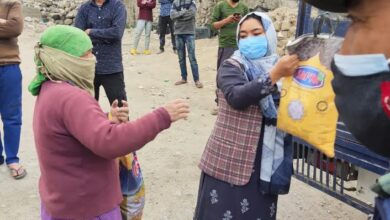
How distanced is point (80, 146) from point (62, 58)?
0.40 meters

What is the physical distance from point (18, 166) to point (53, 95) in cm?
270

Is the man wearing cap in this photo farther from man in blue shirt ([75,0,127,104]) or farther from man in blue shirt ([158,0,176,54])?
man in blue shirt ([158,0,176,54])

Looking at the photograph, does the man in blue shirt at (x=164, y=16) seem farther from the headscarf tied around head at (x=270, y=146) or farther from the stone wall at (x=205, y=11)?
the headscarf tied around head at (x=270, y=146)

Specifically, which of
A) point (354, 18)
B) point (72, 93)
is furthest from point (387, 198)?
point (72, 93)

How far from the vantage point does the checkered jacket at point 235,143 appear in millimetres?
2430

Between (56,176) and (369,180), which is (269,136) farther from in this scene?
(56,176)

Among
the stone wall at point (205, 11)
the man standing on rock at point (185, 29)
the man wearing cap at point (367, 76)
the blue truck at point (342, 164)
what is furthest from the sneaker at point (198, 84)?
the man wearing cap at point (367, 76)

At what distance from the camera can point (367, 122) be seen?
95cm

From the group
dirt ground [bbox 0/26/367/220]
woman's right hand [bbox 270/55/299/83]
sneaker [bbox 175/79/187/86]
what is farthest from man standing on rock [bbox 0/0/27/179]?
sneaker [bbox 175/79/187/86]

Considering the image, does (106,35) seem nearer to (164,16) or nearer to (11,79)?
(11,79)

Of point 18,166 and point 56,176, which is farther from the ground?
point 56,176

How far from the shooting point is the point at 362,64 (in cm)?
96

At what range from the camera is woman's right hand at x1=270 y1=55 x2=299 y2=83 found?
2.12 metres

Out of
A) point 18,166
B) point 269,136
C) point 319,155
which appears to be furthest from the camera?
point 18,166
